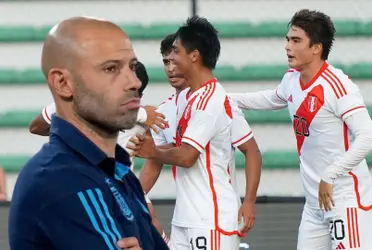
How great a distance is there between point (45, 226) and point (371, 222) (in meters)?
3.49

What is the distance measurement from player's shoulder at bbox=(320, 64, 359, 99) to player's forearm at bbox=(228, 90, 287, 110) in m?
0.51

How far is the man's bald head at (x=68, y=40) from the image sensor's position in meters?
2.10

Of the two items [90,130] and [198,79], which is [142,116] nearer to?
[198,79]

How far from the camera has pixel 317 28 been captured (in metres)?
5.47

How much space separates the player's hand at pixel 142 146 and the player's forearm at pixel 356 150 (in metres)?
0.98

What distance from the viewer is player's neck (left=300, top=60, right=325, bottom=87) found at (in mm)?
5289

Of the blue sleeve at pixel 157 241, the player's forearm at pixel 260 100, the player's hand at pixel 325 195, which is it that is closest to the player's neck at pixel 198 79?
the player's forearm at pixel 260 100

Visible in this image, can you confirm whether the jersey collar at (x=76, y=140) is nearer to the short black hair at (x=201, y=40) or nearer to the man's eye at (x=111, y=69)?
the man's eye at (x=111, y=69)

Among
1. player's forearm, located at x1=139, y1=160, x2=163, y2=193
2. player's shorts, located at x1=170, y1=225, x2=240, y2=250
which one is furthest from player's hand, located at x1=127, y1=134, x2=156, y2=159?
player's forearm, located at x1=139, y1=160, x2=163, y2=193

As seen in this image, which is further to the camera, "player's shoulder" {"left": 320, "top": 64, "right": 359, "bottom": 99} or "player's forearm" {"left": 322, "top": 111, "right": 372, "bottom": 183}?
"player's shoulder" {"left": 320, "top": 64, "right": 359, "bottom": 99}

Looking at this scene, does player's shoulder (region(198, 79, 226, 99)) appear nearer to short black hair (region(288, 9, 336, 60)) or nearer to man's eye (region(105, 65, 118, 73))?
short black hair (region(288, 9, 336, 60))

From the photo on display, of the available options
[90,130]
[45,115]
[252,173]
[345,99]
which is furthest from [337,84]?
[90,130]

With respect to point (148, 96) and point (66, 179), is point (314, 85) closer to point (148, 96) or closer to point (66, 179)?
point (66, 179)

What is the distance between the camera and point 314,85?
5227 mm
